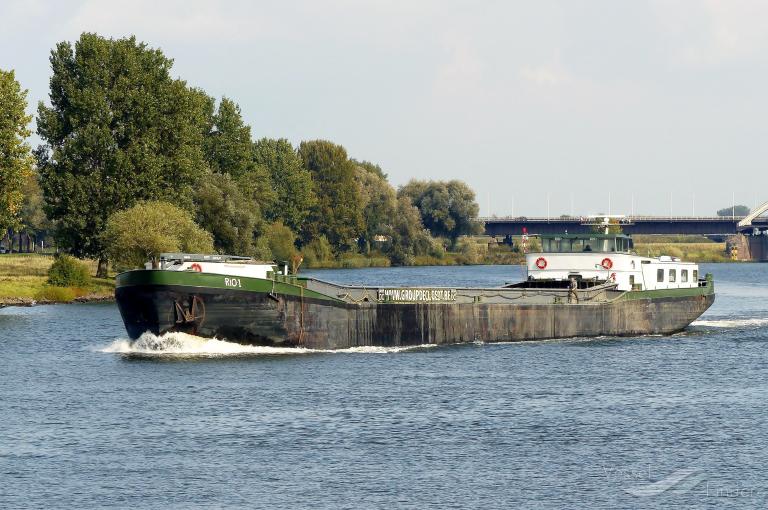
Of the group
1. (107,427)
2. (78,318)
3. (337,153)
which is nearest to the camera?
(107,427)

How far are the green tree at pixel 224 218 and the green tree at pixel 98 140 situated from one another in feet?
23.7

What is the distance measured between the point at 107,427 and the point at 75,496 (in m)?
8.33

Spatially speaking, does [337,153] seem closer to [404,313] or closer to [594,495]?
[404,313]

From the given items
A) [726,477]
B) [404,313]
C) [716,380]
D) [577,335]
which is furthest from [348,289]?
[726,477]

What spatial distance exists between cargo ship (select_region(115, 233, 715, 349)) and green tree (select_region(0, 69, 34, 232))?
3704cm

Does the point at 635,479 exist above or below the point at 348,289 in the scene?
below

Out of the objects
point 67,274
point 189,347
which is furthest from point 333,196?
point 189,347

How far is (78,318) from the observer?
253ft

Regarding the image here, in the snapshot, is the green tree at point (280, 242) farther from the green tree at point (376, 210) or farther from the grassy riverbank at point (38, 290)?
the grassy riverbank at point (38, 290)

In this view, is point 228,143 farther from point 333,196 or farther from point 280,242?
point 333,196

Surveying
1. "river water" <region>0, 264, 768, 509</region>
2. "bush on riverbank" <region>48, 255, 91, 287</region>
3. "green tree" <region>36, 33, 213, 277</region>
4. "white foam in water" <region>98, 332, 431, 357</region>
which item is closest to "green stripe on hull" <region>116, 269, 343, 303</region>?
"white foam in water" <region>98, 332, 431, 357</region>

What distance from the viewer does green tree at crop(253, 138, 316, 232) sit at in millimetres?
162375

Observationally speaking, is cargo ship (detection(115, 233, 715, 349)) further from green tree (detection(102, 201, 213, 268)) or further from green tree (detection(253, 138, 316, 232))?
green tree (detection(253, 138, 316, 232))

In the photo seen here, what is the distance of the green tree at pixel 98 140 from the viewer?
102188mm
